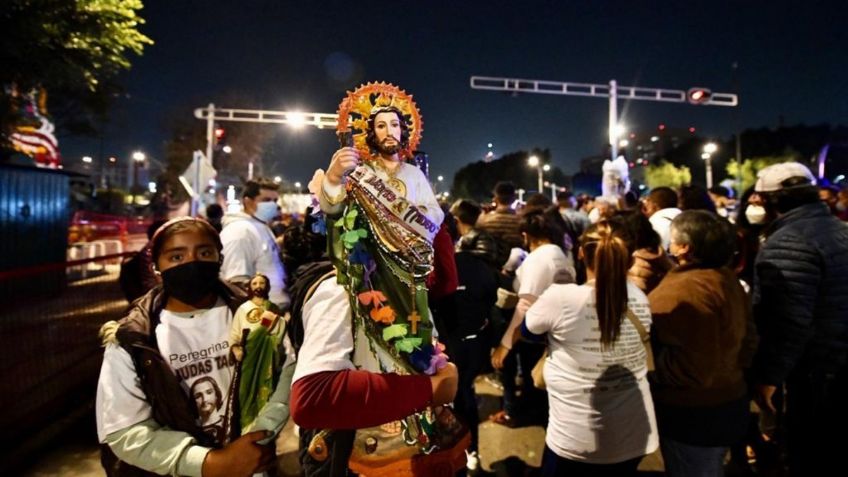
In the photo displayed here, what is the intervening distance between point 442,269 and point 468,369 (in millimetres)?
2212

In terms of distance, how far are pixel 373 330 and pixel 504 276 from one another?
3814 millimetres

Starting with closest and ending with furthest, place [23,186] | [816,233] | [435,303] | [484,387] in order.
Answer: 1. [435,303]
2. [816,233]
3. [484,387]
4. [23,186]

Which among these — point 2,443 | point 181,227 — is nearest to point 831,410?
point 181,227

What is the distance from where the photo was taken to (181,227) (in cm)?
213

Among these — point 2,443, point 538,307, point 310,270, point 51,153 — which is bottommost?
point 2,443

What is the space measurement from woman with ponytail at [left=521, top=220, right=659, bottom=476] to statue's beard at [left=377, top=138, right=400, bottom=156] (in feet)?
4.60

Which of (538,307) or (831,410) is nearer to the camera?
(538,307)

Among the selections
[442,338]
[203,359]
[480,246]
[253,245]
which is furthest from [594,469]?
[253,245]

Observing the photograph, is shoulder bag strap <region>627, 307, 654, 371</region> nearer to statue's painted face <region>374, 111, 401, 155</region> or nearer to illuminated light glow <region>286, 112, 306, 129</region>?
statue's painted face <region>374, 111, 401, 155</region>

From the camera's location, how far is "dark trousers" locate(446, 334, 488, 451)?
149 inches

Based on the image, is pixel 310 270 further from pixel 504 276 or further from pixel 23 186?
pixel 23 186

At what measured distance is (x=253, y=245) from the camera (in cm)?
462

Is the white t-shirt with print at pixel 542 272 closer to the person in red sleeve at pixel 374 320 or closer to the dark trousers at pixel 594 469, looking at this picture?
the dark trousers at pixel 594 469

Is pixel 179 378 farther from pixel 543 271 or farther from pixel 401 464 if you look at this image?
pixel 543 271
